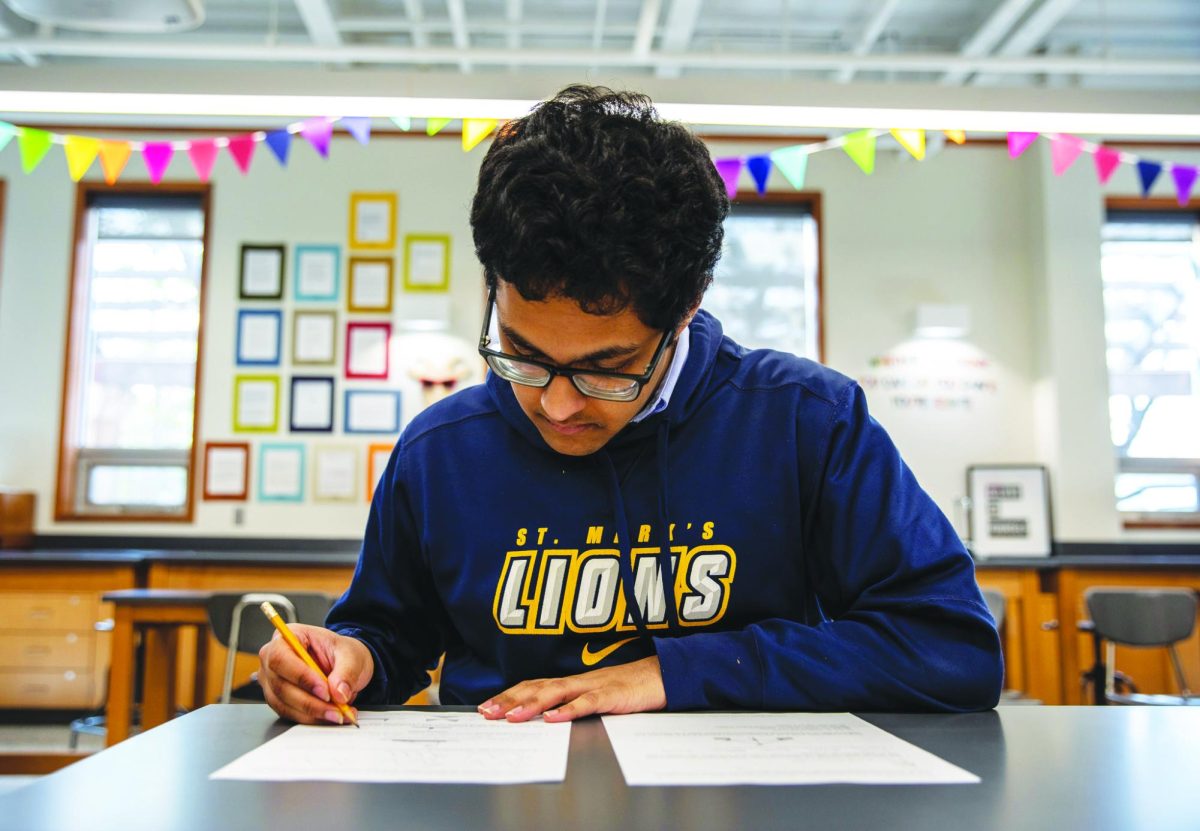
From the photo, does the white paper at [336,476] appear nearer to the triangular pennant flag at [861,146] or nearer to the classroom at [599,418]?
the classroom at [599,418]

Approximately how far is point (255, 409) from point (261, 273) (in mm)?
772

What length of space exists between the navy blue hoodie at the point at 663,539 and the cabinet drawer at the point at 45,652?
4.14 m

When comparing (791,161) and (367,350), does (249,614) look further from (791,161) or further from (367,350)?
(791,161)

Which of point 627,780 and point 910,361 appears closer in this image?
point 627,780

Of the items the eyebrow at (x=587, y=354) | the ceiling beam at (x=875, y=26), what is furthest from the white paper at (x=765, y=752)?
the ceiling beam at (x=875, y=26)

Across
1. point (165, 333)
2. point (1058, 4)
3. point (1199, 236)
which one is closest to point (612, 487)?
point (1058, 4)

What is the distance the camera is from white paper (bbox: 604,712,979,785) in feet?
2.35

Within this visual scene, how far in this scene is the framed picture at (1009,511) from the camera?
17.2ft

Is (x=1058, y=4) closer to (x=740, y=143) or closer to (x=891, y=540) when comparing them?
(x=740, y=143)

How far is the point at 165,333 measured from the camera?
558 cm

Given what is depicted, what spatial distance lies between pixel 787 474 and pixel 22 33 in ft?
17.1

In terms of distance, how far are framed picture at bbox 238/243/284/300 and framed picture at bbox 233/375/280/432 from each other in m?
0.47

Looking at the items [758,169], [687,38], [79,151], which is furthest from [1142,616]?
[79,151]

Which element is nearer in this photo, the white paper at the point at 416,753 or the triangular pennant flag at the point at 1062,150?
the white paper at the point at 416,753
